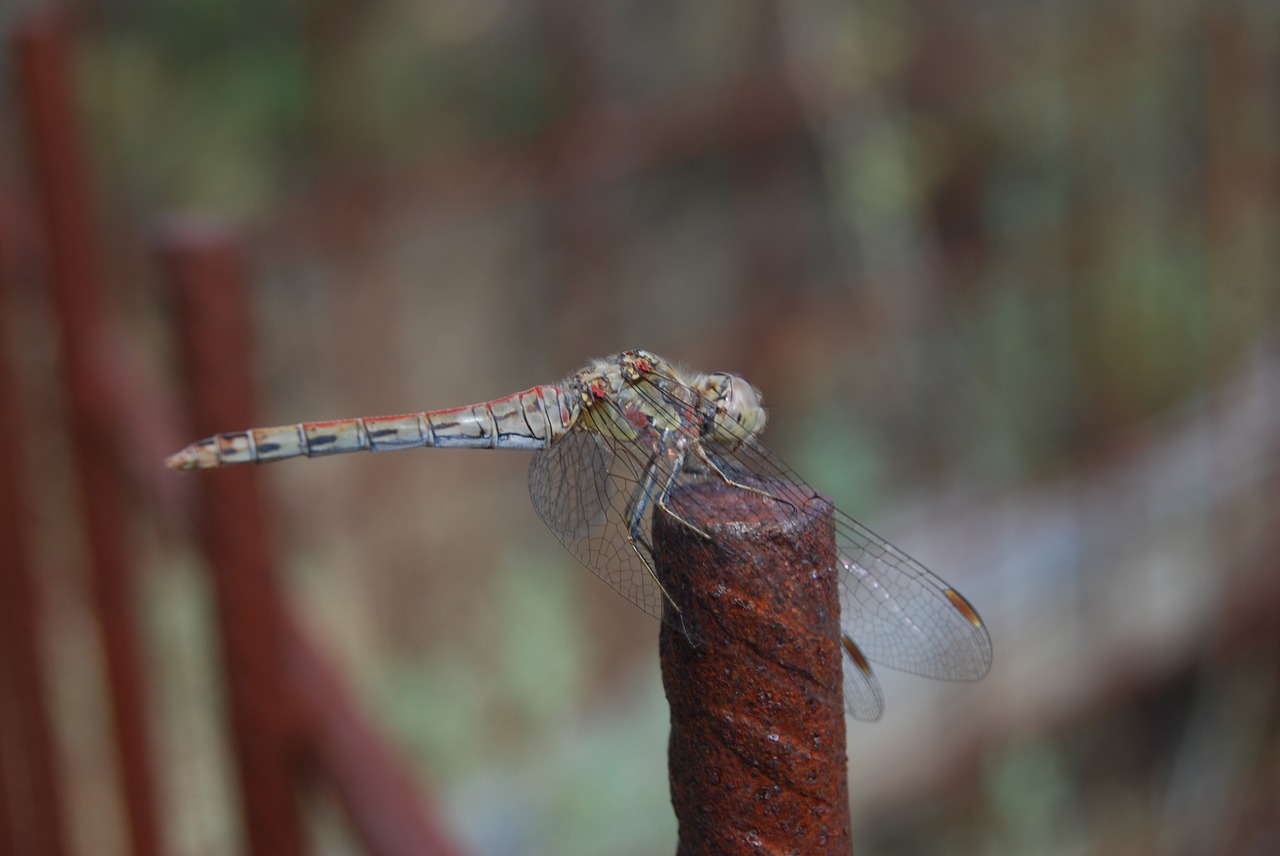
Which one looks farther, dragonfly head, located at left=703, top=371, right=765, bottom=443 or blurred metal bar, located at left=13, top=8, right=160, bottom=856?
blurred metal bar, located at left=13, top=8, right=160, bottom=856

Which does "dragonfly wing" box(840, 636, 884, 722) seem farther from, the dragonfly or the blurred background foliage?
the blurred background foliage

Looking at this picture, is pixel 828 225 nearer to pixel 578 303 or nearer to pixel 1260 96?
pixel 578 303

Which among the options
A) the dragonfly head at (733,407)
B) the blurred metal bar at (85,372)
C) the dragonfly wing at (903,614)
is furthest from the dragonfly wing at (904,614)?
the blurred metal bar at (85,372)

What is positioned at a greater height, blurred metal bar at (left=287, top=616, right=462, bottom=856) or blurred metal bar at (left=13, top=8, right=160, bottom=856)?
blurred metal bar at (left=13, top=8, right=160, bottom=856)

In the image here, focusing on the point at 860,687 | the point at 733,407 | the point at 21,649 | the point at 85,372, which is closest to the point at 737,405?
the point at 733,407

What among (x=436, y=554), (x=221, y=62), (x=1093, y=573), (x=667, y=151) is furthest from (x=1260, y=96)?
(x=221, y=62)

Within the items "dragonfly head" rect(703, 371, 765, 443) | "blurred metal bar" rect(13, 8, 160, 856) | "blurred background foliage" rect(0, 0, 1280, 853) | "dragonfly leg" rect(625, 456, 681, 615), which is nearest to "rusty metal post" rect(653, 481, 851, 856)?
"dragonfly leg" rect(625, 456, 681, 615)
